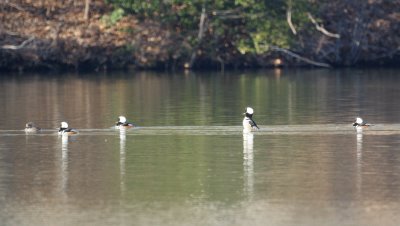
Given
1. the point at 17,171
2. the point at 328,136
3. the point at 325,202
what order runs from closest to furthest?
the point at 325,202
the point at 17,171
the point at 328,136

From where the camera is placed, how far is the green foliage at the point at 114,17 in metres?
54.9

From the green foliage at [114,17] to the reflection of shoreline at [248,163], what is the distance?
26225mm

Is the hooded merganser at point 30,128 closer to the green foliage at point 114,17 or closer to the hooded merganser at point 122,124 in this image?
the hooded merganser at point 122,124

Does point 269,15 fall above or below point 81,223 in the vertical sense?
above

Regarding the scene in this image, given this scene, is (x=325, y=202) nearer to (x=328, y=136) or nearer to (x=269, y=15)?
(x=328, y=136)

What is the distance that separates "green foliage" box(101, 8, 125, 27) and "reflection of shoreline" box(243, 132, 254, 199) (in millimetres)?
26225

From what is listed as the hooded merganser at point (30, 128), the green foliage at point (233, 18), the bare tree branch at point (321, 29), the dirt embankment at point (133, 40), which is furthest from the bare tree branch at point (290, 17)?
the hooded merganser at point (30, 128)

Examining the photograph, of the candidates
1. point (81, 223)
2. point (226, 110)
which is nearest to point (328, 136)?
point (226, 110)

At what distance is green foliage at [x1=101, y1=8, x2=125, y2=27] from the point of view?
54906mm

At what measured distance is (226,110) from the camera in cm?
3572

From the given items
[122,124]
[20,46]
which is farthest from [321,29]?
[122,124]

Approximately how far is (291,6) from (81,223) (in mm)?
37208

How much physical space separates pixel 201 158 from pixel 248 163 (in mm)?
1166

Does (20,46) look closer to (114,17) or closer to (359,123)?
(114,17)
